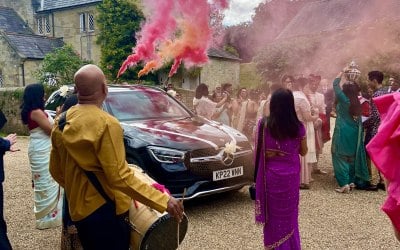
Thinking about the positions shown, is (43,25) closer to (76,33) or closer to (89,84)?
(76,33)

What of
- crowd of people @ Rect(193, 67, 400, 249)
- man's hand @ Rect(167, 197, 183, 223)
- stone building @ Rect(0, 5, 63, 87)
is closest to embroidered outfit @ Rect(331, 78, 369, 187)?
crowd of people @ Rect(193, 67, 400, 249)

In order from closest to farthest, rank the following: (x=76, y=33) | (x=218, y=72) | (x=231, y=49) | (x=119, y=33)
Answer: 1. (x=119, y=33)
2. (x=218, y=72)
3. (x=76, y=33)
4. (x=231, y=49)

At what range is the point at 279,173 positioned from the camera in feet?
12.9

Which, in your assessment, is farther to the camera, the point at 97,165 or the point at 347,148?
the point at 347,148

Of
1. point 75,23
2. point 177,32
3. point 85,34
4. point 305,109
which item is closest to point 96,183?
point 305,109

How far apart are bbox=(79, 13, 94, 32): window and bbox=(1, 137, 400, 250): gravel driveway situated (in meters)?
28.0

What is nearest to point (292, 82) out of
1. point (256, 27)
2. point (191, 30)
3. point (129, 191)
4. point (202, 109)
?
point (202, 109)

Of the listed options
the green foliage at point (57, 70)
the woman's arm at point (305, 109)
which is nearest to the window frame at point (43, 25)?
the green foliage at point (57, 70)

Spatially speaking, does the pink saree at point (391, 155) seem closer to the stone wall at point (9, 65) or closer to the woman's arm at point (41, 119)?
the woman's arm at point (41, 119)

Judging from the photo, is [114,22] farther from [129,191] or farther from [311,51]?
[129,191]

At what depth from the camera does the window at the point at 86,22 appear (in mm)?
33281

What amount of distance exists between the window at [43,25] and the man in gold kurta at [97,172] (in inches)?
1436

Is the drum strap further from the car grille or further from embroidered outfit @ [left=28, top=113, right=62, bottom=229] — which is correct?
the car grille

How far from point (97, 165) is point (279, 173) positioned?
1964mm
